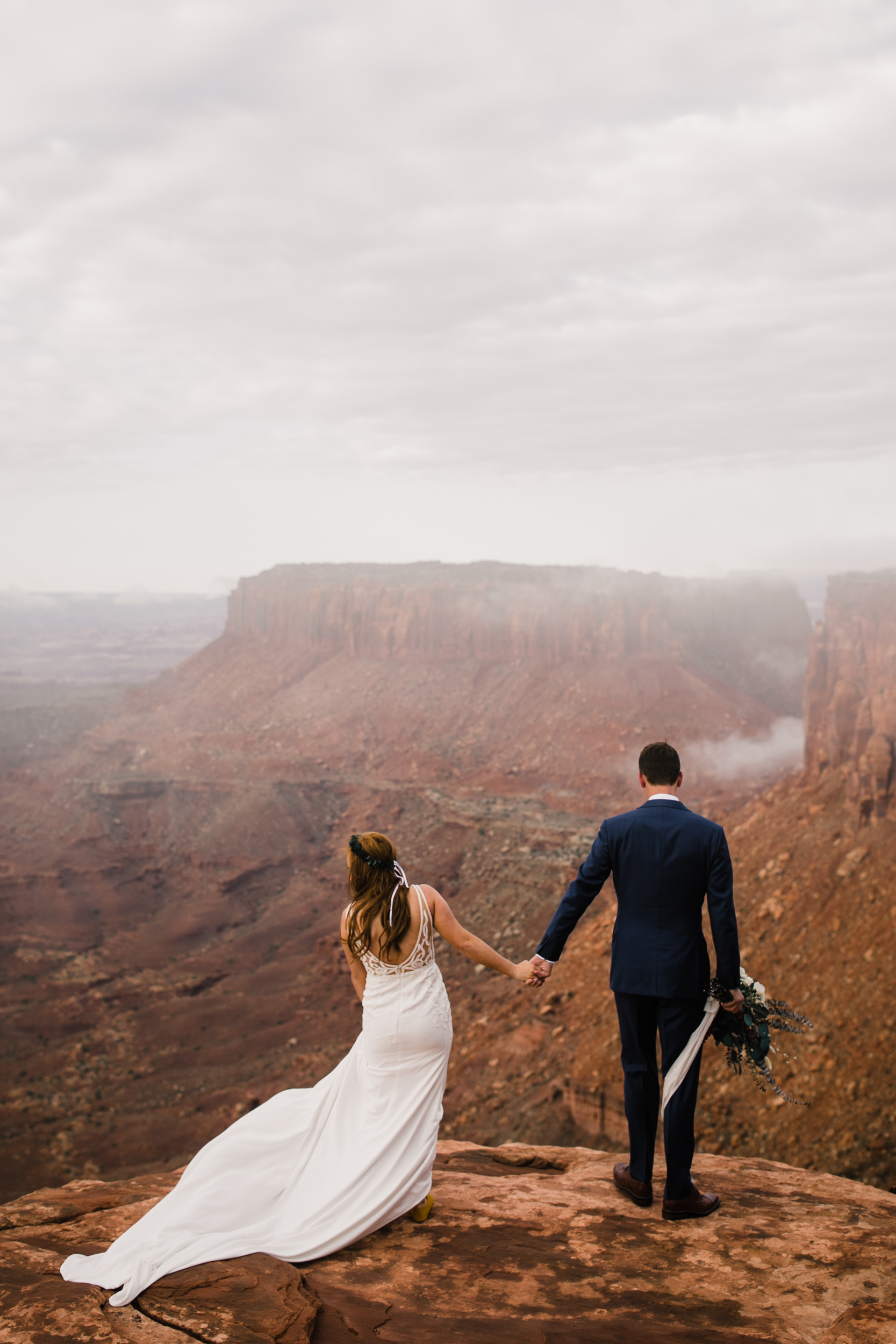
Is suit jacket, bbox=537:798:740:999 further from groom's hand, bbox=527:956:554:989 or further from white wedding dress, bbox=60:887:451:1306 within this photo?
white wedding dress, bbox=60:887:451:1306

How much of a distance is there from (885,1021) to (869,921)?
79.4 inches

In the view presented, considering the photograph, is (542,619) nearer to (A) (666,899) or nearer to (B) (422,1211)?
(A) (666,899)

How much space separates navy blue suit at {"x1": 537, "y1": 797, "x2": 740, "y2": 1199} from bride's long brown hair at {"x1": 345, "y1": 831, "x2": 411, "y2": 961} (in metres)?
0.91

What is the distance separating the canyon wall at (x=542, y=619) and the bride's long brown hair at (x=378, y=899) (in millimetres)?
62478

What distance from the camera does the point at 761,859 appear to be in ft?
48.4

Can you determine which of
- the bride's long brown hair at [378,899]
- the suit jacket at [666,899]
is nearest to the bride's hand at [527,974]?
the suit jacket at [666,899]

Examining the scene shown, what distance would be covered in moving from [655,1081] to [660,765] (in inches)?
72.3

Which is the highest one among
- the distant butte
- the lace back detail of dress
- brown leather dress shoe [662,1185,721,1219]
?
the lace back detail of dress

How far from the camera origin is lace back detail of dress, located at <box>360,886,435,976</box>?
4688 mm

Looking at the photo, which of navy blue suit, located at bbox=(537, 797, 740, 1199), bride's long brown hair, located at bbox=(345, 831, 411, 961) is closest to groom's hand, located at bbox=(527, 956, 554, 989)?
navy blue suit, located at bbox=(537, 797, 740, 1199)

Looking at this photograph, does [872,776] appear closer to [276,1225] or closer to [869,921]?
[869,921]

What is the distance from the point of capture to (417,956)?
15.5ft

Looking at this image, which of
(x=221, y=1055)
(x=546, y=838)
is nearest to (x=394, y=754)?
(x=546, y=838)

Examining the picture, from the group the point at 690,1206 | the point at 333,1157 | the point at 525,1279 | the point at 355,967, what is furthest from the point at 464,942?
the point at 690,1206
